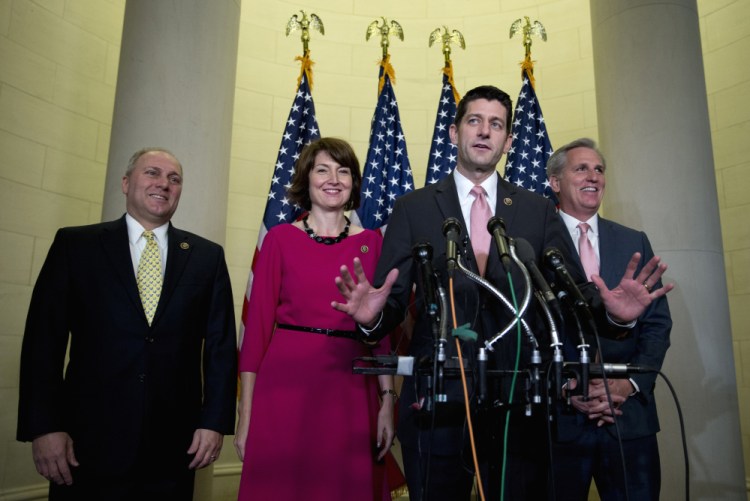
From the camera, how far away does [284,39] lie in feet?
18.1

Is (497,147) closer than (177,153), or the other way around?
(497,147)

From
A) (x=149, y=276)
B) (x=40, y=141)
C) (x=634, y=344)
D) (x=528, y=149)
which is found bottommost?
(x=634, y=344)

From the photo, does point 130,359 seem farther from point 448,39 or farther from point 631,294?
point 448,39

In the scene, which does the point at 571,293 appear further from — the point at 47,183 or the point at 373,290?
the point at 47,183

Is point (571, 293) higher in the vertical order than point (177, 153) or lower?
lower

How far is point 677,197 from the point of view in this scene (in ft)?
11.9

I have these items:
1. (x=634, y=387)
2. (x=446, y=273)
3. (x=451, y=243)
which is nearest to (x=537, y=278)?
(x=451, y=243)

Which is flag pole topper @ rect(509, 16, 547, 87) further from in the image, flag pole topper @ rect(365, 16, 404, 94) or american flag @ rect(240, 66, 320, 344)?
american flag @ rect(240, 66, 320, 344)

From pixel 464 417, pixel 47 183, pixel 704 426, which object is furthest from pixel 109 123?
pixel 704 426

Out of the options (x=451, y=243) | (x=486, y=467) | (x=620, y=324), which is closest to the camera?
(x=451, y=243)

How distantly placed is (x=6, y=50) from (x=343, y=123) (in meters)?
2.42

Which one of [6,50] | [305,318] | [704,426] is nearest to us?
[305,318]

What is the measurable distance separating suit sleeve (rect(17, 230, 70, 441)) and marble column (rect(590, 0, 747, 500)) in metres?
2.71

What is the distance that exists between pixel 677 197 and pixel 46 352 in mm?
3080
